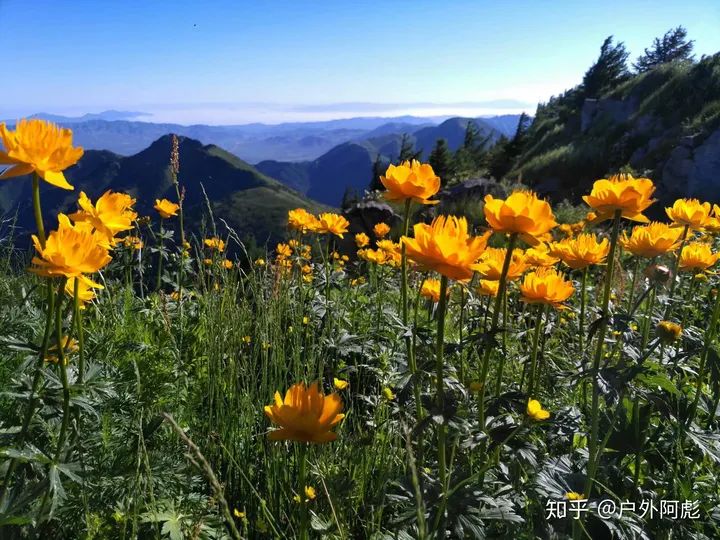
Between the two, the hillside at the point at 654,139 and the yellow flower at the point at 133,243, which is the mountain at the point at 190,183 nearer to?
the hillside at the point at 654,139

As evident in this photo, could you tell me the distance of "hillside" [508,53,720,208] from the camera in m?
12.1

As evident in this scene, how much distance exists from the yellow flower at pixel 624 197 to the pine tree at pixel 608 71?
87.8ft

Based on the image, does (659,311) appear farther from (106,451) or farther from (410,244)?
(106,451)

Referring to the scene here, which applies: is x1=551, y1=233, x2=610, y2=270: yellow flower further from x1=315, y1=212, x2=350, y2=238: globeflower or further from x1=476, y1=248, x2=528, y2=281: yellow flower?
x1=315, y1=212, x2=350, y2=238: globeflower

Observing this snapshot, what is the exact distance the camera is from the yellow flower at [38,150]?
1.04m

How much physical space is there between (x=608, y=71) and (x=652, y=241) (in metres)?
27.7

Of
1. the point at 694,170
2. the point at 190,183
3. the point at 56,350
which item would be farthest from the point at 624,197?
the point at 190,183

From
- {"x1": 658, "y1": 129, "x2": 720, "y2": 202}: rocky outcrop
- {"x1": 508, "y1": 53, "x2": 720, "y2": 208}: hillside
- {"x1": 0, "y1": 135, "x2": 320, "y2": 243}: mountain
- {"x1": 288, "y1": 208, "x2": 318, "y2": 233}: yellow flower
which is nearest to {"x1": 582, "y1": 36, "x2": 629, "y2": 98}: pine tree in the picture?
{"x1": 508, "y1": 53, "x2": 720, "y2": 208}: hillside

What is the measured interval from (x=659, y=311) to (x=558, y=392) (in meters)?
1.13

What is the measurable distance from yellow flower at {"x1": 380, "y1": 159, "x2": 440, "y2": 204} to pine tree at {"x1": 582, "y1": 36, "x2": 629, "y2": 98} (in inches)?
1058

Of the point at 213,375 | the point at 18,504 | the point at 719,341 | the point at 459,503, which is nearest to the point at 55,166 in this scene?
the point at 18,504

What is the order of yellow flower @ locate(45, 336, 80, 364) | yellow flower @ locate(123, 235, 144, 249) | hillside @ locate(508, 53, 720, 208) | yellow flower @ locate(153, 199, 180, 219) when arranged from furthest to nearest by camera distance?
hillside @ locate(508, 53, 720, 208), yellow flower @ locate(153, 199, 180, 219), yellow flower @ locate(123, 235, 144, 249), yellow flower @ locate(45, 336, 80, 364)

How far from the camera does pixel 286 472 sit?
4.77ft

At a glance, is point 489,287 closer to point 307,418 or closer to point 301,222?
point 307,418
